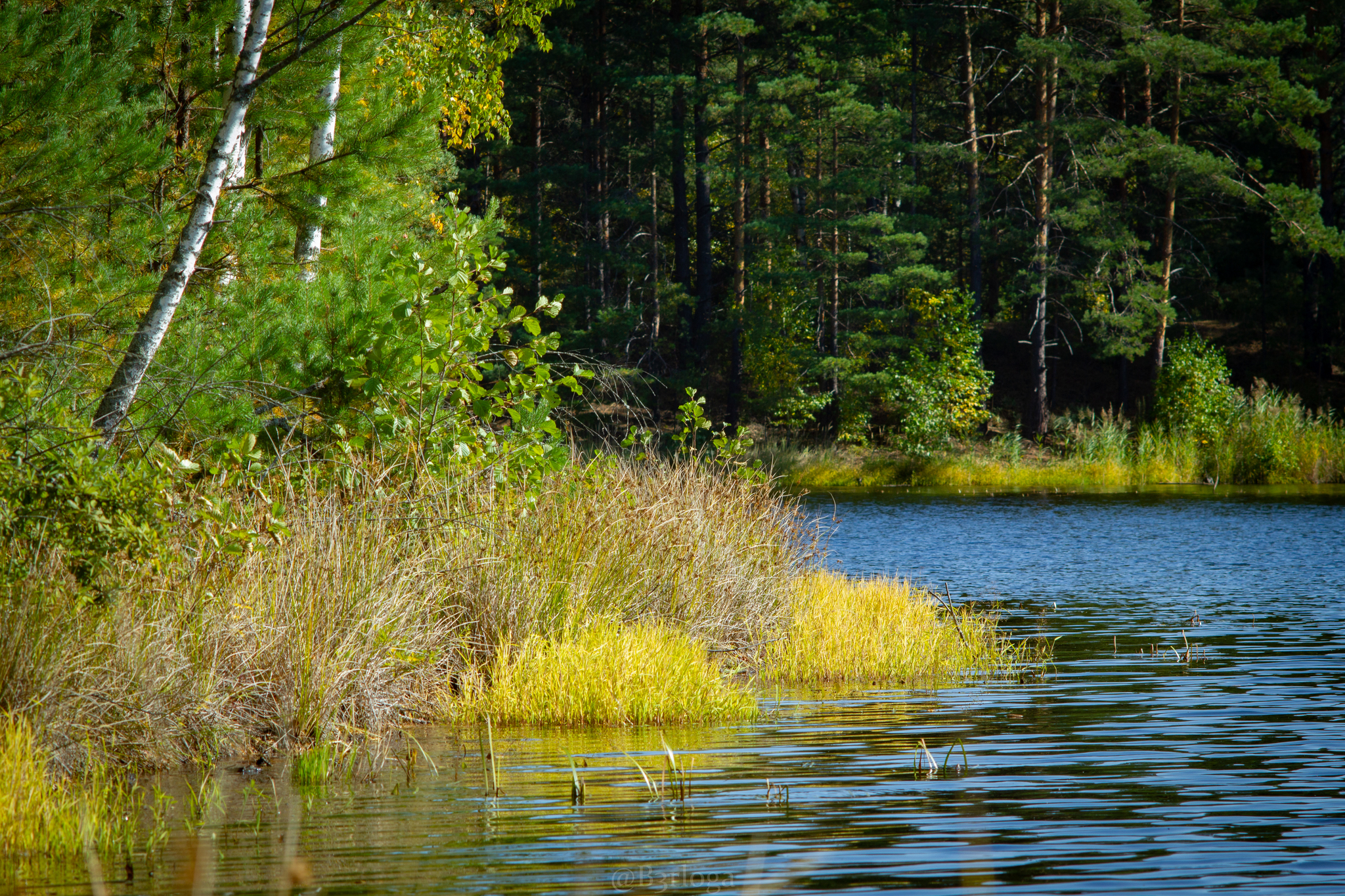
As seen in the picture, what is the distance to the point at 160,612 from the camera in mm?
6566

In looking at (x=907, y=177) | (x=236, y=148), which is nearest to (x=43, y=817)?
(x=236, y=148)

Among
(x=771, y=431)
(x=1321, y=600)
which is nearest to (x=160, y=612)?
(x=1321, y=600)

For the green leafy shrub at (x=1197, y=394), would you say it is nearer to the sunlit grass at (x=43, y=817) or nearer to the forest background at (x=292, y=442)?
the forest background at (x=292, y=442)

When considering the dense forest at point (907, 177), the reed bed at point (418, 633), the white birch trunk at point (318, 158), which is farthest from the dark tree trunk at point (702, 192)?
the reed bed at point (418, 633)

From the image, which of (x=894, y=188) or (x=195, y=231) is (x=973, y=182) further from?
(x=195, y=231)

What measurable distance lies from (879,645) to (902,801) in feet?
14.5

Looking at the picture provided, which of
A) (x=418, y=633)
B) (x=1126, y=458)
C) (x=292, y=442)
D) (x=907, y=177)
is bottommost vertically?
→ (x=418, y=633)

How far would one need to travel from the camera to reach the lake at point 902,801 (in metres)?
4.59

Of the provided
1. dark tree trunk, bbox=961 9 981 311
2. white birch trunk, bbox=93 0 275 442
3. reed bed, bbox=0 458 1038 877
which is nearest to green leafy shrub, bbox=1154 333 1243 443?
dark tree trunk, bbox=961 9 981 311

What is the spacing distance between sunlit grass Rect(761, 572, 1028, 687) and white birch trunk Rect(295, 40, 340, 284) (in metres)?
4.59

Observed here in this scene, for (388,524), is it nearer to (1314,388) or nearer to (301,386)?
(301,386)

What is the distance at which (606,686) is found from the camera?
25.8 ft

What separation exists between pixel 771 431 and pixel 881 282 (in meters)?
6.08

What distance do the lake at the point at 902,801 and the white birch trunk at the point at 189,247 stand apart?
92.1 inches
